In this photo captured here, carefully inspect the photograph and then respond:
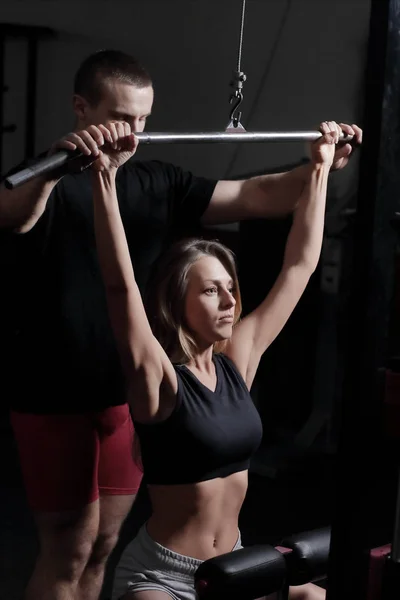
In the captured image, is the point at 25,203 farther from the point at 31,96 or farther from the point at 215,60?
the point at 31,96

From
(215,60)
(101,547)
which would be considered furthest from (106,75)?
(215,60)

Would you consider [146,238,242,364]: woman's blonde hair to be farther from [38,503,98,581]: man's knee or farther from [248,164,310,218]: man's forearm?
[38,503,98,581]: man's knee

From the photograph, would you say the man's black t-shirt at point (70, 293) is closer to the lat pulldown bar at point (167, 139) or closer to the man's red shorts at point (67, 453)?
the man's red shorts at point (67, 453)

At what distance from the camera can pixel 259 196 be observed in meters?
2.30

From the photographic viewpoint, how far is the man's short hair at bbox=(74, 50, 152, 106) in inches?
87.4

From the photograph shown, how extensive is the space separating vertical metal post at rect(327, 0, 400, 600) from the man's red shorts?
3.43 ft

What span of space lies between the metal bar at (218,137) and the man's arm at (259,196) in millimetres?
230

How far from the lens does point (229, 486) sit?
199 centimetres

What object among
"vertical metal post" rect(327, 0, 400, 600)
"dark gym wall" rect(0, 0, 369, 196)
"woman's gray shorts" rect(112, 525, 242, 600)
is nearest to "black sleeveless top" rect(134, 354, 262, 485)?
"woman's gray shorts" rect(112, 525, 242, 600)

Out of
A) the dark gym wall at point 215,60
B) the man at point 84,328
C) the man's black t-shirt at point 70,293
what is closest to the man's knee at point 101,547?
the man at point 84,328

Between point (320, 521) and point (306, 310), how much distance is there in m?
1.01

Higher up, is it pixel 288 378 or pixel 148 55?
pixel 148 55

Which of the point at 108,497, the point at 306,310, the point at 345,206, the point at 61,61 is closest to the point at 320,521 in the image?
the point at 306,310

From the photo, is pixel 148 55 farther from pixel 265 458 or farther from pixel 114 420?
pixel 114 420
